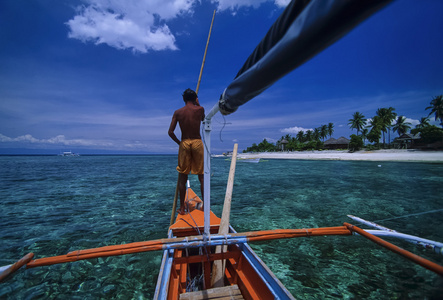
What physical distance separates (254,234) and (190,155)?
215 centimetres

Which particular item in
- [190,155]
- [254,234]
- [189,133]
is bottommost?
[254,234]

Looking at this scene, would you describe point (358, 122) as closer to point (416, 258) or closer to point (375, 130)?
point (375, 130)

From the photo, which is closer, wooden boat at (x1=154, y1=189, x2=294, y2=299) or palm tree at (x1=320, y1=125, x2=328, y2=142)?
wooden boat at (x1=154, y1=189, x2=294, y2=299)

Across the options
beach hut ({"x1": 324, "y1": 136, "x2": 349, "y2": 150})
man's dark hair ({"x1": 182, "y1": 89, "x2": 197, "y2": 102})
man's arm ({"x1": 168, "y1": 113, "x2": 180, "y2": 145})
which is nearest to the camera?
man's dark hair ({"x1": 182, "y1": 89, "x2": 197, "y2": 102})

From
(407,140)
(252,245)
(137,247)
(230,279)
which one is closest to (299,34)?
(137,247)

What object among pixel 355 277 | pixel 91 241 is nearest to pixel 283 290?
pixel 355 277

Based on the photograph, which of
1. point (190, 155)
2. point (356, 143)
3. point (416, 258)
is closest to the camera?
point (416, 258)

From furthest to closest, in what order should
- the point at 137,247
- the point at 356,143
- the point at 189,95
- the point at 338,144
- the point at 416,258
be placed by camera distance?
the point at 338,144 < the point at 356,143 < the point at 189,95 < the point at 137,247 < the point at 416,258

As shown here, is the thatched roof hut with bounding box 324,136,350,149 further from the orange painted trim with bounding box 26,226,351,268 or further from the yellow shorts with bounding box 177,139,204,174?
the orange painted trim with bounding box 26,226,351,268

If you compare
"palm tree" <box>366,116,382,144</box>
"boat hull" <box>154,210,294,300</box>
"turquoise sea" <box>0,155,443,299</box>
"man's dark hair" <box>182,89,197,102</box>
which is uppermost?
"palm tree" <box>366,116,382,144</box>

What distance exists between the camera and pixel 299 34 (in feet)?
2.99

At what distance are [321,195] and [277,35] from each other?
12347mm

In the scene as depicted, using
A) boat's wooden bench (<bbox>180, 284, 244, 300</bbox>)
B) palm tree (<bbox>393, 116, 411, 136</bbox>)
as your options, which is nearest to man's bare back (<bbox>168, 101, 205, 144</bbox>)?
boat's wooden bench (<bbox>180, 284, 244, 300</bbox>)

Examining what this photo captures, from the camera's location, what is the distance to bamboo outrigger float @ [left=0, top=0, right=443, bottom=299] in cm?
80
